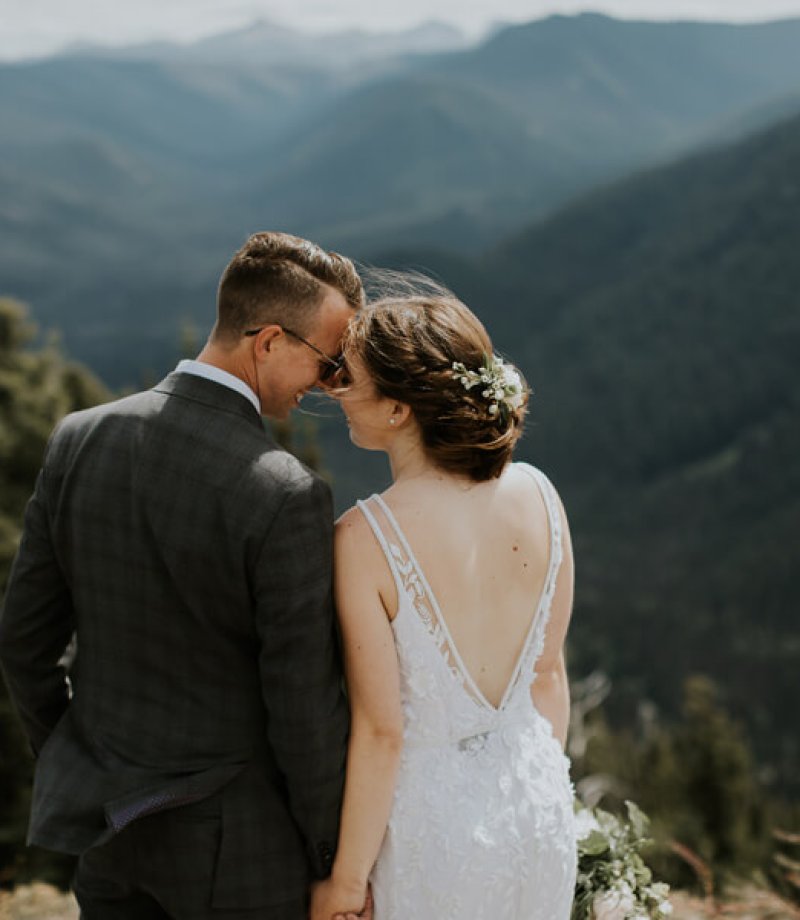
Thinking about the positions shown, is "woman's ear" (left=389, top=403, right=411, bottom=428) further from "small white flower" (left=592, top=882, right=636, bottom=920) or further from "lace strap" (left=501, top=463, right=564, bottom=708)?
"small white flower" (left=592, top=882, right=636, bottom=920)

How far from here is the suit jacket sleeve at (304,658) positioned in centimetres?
240

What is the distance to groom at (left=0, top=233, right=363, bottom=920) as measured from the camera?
244cm

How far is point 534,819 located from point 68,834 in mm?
1253

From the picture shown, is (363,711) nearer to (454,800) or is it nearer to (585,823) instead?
(454,800)

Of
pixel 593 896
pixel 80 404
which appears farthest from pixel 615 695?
pixel 593 896

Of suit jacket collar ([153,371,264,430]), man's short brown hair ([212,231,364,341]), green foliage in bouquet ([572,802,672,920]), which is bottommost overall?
green foliage in bouquet ([572,802,672,920])

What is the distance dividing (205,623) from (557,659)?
119cm

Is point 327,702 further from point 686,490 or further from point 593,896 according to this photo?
point 686,490

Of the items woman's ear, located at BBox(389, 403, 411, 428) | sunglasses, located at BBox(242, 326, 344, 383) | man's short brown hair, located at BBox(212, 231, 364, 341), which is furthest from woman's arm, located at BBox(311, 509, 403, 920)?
man's short brown hair, located at BBox(212, 231, 364, 341)

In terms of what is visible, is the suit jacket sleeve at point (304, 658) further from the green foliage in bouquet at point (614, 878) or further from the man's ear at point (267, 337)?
the green foliage in bouquet at point (614, 878)

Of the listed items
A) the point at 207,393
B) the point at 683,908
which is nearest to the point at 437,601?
the point at 207,393

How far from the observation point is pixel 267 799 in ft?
8.55

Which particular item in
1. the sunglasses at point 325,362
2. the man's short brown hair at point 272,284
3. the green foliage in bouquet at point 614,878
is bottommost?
the green foliage in bouquet at point 614,878

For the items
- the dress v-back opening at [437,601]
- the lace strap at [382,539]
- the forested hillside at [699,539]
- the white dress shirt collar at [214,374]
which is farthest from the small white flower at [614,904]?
the forested hillside at [699,539]
